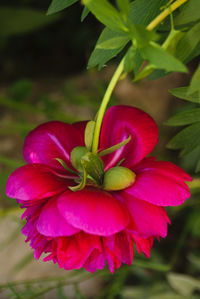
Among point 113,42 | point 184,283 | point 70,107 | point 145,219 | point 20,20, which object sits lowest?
point 184,283

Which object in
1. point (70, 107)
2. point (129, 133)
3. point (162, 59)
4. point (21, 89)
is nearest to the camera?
point (162, 59)

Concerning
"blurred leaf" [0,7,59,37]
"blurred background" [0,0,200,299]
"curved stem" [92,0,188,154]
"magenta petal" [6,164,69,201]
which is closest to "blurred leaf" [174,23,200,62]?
"curved stem" [92,0,188,154]

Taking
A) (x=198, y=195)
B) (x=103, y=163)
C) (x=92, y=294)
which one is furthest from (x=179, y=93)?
(x=92, y=294)

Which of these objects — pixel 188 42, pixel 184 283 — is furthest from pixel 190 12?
pixel 184 283

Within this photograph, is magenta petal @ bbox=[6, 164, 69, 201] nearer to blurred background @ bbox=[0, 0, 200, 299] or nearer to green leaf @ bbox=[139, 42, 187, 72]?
green leaf @ bbox=[139, 42, 187, 72]

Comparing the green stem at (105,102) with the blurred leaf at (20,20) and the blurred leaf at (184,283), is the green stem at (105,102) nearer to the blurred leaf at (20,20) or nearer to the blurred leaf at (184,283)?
the blurred leaf at (184,283)

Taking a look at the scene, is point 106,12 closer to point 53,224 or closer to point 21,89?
point 53,224
